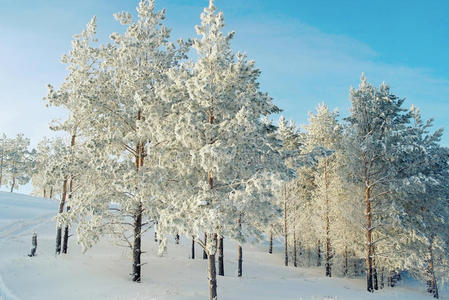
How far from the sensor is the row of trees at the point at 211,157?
1067 centimetres

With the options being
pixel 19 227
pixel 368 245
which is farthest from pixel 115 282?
pixel 19 227

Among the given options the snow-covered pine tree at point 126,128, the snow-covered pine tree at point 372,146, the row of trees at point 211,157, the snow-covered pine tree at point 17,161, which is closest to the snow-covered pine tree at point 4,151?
the snow-covered pine tree at point 17,161

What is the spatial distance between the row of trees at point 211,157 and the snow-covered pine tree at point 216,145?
0.05 metres

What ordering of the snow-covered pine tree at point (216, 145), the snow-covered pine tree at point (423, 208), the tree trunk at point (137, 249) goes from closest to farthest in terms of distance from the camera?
the snow-covered pine tree at point (216, 145), the tree trunk at point (137, 249), the snow-covered pine tree at point (423, 208)

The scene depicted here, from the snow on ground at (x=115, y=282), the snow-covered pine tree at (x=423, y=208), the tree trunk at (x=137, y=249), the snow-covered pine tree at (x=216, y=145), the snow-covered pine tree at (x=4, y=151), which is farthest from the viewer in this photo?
the snow-covered pine tree at (x=4, y=151)

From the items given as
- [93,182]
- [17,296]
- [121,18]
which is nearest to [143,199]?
[93,182]

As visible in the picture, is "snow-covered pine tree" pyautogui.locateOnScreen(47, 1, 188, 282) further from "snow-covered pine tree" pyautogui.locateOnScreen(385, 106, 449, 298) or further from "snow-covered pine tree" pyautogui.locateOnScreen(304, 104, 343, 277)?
"snow-covered pine tree" pyautogui.locateOnScreen(385, 106, 449, 298)

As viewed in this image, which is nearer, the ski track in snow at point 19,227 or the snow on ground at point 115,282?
the snow on ground at point 115,282

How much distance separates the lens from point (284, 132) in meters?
32.0

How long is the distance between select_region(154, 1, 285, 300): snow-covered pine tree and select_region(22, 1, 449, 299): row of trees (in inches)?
1.9

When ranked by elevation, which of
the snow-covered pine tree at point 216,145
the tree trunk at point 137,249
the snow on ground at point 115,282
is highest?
the snow-covered pine tree at point 216,145

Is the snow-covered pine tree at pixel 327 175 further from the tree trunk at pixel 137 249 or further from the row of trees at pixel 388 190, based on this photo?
the tree trunk at pixel 137 249

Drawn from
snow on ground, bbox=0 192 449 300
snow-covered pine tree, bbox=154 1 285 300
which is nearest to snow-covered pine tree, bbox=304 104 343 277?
snow on ground, bbox=0 192 449 300

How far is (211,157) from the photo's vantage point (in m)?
10.2
